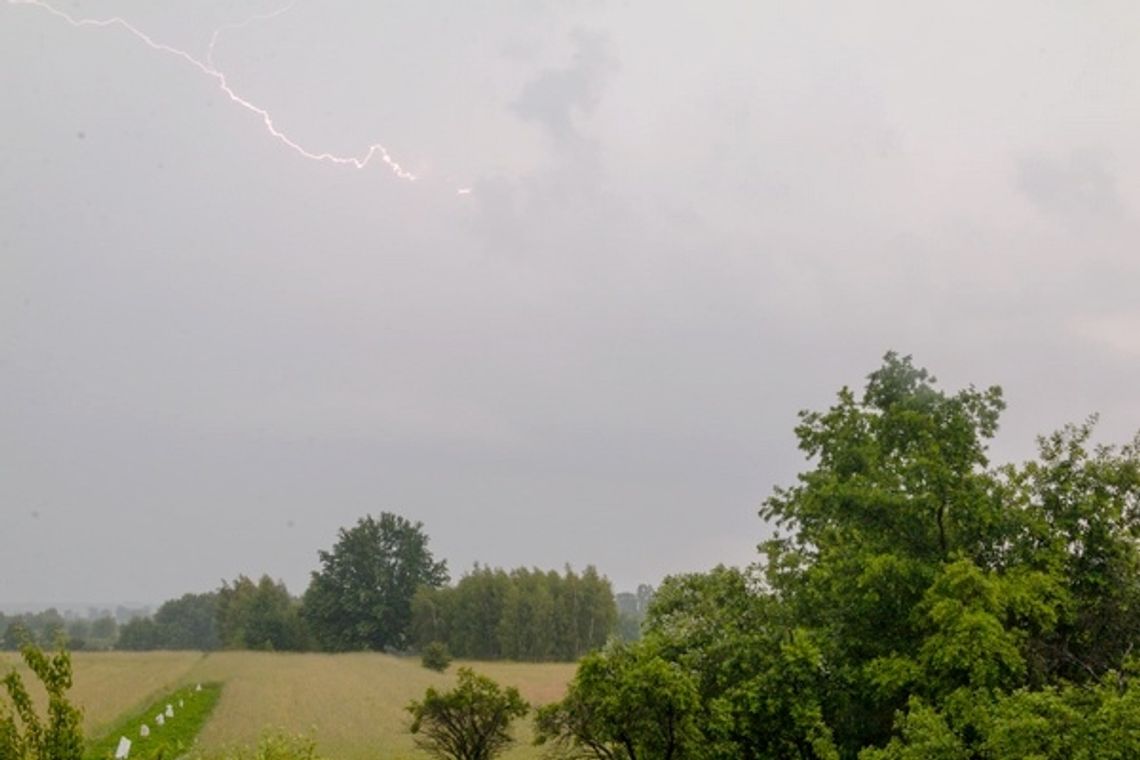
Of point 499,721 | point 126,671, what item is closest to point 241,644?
point 126,671

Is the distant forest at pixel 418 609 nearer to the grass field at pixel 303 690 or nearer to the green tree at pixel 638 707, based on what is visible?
the grass field at pixel 303 690

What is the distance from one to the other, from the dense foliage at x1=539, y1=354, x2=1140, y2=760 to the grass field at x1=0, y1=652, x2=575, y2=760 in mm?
10676

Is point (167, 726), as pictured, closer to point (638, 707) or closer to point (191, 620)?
point (638, 707)

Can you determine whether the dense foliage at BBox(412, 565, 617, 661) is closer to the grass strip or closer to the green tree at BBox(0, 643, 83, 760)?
the grass strip

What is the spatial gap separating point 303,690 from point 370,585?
51520 mm

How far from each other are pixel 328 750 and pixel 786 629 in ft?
88.6

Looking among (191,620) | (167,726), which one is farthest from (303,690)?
(191,620)

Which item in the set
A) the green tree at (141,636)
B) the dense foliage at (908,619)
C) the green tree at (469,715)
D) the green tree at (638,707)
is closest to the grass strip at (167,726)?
the green tree at (469,715)

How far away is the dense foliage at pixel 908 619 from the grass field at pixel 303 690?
10676mm

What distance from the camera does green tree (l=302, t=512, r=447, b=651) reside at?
11450 cm

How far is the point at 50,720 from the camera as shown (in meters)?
12.0

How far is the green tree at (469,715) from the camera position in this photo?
26.5 m

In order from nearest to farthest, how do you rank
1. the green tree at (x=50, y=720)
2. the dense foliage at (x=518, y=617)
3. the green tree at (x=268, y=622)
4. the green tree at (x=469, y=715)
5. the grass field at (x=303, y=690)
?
the green tree at (x=50, y=720), the green tree at (x=469, y=715), the grass field at (x=303, y=690), the dense foliage at (x=518, y=617), the green tree at (x=268, y=622)

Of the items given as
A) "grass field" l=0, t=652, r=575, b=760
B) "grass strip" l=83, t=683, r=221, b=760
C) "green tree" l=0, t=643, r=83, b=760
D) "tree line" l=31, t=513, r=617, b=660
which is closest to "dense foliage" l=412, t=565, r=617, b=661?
"tree line" l=31, t=513, r=617, b=660
